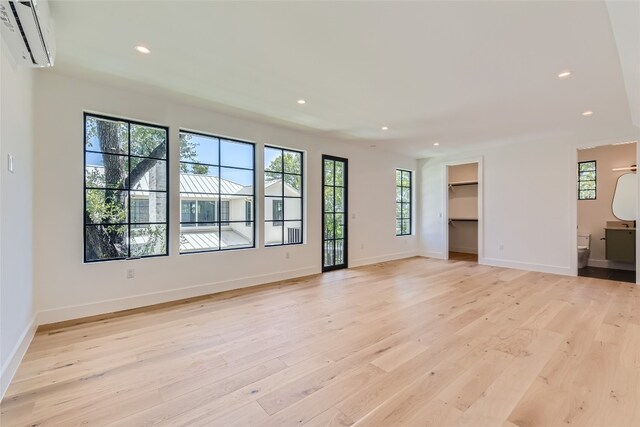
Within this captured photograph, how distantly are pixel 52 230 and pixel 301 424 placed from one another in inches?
129

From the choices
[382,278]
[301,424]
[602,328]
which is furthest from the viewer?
[382,278]

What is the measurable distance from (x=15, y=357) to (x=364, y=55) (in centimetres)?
374

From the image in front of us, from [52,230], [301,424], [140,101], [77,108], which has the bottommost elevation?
[301,424]

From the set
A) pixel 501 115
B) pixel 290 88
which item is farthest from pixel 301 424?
pixel 501 115

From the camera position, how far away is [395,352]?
246cm

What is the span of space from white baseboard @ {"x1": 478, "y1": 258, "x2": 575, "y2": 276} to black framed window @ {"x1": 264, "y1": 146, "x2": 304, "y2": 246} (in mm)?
4301

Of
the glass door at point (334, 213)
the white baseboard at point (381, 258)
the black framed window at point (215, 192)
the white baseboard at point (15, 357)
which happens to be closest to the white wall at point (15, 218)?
the white baseboard at point (15, 357)

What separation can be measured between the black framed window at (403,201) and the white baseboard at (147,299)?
361cm

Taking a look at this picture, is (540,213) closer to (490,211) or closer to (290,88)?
(490,211)

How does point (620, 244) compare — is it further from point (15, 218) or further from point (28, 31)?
point (15, 218)

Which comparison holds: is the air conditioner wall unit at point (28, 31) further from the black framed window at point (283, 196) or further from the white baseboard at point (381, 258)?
the white baseboard at point (381, 258)

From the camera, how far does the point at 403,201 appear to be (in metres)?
7.61

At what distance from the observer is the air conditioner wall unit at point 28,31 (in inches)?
65.2

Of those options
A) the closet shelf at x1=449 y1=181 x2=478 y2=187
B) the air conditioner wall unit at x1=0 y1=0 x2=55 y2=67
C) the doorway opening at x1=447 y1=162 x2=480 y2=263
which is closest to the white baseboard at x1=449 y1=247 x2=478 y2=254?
the doorway opening at x1=447 y1=162 x2=480 y2=263
